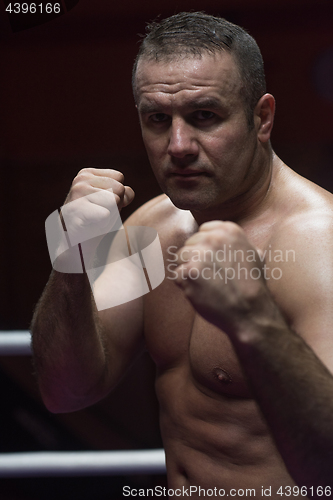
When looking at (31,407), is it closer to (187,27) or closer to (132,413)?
(132,413)

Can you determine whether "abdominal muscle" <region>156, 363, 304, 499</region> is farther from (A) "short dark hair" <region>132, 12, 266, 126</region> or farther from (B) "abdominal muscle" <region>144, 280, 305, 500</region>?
(A) "short dark hair" <region>132, 12, 266, 126</region>

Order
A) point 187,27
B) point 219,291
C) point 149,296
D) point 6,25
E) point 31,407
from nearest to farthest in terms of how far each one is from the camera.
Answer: point 219,291 < point 187,27 < point 149,296 < point 6,25 < point 31,407

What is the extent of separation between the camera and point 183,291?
2.59ft

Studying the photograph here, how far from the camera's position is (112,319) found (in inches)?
44.0

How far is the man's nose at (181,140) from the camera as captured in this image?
90 cm

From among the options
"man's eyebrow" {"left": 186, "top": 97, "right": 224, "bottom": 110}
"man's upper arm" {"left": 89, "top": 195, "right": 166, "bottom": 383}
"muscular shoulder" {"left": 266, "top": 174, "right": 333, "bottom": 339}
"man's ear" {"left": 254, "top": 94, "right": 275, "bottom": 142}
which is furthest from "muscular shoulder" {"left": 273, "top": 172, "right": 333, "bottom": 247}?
"man's upper arm" {"left": 89, "top": 195, "right": 166, "bottom": 383}

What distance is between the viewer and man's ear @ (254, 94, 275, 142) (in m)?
1.00

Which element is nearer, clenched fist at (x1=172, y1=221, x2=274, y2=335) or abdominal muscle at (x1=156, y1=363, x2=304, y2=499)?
clenched fist at (x1=172, y1=221, x2=274, y2=335)

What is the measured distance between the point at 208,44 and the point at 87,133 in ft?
4.08

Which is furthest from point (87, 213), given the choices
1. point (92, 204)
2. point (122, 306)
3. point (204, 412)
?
point (204, 412)

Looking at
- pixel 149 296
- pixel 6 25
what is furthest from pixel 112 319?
pixel 6 25

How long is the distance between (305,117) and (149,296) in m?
1.21

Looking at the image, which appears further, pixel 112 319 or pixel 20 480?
pixel 20 480

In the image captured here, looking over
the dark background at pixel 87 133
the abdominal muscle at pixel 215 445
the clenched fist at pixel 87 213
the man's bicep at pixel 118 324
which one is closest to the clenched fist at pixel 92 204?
the clenched fist at pixel 87 213
